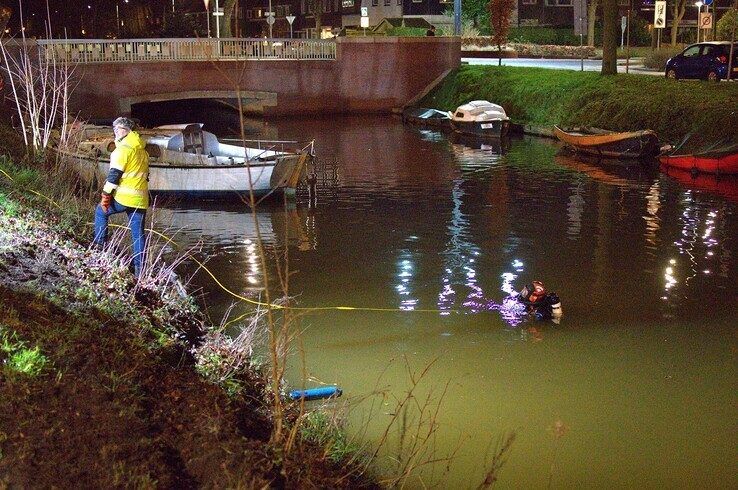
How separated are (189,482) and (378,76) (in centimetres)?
4258

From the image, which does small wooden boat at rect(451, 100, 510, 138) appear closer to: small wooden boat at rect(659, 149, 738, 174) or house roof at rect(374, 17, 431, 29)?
small wooden boat at rect(659, 149, 738, 174)

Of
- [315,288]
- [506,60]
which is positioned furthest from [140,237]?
[506,60]

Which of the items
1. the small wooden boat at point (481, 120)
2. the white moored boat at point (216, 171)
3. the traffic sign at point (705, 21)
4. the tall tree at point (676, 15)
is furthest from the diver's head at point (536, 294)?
the tall tree at point (676, 15)

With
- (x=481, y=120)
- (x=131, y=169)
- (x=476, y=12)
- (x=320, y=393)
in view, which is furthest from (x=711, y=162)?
(x=476, y=12)

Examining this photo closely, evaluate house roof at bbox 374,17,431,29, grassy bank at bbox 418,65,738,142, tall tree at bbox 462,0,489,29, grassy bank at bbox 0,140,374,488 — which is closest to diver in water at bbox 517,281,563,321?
grassy bank at bbox 0,140,374,488

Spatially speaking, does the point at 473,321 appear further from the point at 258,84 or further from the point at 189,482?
the point at 258,84

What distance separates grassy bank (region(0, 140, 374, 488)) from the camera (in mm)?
5871

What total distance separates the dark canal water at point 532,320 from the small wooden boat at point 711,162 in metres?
0.70

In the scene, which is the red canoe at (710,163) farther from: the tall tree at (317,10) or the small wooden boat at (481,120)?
the tall tree at (317,10)

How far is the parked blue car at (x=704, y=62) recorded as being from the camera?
35750 mm

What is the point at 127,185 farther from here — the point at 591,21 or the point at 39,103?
the point at 591,21

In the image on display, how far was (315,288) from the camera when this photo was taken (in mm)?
13711

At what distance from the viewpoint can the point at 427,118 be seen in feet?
136

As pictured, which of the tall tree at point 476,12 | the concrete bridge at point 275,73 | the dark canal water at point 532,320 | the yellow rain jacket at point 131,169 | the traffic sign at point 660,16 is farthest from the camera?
the tall tree at point 476,12
